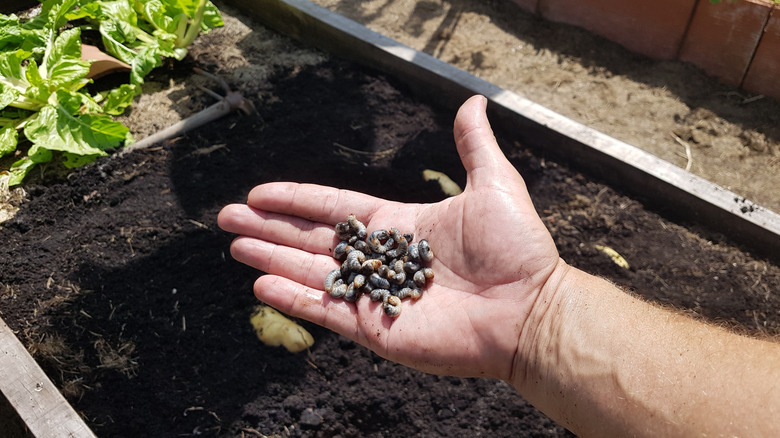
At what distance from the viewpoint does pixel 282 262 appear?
8.41 ft

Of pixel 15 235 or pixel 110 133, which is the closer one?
pixel 15 235

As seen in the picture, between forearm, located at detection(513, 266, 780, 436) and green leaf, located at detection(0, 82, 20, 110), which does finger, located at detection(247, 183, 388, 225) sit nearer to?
forearm, located at detection(513, 266, 780, 436)

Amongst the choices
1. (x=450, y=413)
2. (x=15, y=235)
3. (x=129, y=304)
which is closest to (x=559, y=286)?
(x=450, y=413)

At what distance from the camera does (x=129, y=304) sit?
2846 mm

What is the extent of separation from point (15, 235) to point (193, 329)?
1263mm

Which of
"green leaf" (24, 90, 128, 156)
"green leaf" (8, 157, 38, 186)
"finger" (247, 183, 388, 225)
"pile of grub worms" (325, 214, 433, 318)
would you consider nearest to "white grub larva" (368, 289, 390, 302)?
"pile of grub worms" (325, 214, 433, 318)

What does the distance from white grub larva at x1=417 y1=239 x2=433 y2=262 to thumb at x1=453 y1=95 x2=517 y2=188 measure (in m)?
0.34

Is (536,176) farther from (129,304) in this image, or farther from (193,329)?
(129,304)

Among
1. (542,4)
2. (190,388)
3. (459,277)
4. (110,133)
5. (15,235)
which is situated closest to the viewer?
(459,277)

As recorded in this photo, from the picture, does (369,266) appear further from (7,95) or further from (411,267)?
(7,95)

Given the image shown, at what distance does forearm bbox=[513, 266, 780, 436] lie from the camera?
5.54 feet

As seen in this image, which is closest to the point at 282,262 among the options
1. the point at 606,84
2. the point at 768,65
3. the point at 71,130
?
the point at 71,130

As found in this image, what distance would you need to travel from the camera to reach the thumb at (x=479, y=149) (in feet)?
8.07

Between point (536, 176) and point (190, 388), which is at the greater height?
point (536, 176)
